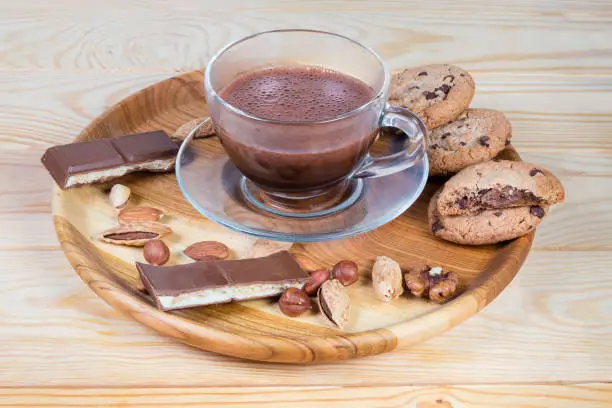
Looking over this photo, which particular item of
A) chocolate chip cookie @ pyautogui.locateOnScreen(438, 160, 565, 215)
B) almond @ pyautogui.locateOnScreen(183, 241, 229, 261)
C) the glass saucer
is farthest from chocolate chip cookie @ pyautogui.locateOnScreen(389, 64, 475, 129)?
almond @ pyautogui.locateOnScreen(183, 241, 229, 261)

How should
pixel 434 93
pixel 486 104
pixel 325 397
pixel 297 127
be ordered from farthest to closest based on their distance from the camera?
pixel 486 104, pixel 434 93, pixel 297 127, pixel 325 397

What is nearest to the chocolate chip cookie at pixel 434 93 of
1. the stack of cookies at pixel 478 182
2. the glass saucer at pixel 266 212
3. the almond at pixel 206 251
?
the stack of cookies at pixel 478 182

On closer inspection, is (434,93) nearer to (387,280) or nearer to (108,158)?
(387,280)

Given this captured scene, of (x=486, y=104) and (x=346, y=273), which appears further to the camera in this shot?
(x=486, y=104)

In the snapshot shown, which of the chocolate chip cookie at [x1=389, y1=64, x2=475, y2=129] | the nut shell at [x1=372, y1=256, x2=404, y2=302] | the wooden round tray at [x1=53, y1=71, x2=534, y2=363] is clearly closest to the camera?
the wooden round tray at [x1=53, y1=71, x2=534, y2=363]

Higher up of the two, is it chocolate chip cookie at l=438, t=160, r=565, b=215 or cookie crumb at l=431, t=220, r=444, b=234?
chocolate chip cookie at l=438, t=160, r=565, b=215

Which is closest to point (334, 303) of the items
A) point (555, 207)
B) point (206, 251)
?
point (206, 251)

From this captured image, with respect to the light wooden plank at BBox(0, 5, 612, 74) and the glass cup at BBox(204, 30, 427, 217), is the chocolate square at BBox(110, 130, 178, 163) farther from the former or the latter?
the light wooden plank at BBox(0, 5, 612, 74)
